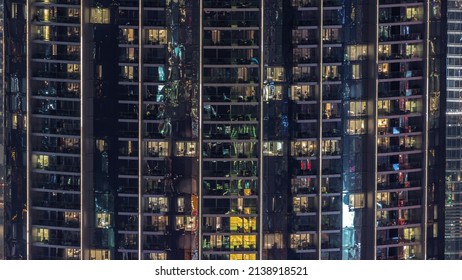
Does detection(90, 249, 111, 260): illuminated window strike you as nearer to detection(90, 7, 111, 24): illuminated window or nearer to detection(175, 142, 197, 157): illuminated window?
detection(175, 142, 197, 157): illuminated window

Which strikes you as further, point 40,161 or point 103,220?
point 40,161

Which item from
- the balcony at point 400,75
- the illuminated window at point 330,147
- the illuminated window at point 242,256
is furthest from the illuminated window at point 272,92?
the illuminated window at point 242,256

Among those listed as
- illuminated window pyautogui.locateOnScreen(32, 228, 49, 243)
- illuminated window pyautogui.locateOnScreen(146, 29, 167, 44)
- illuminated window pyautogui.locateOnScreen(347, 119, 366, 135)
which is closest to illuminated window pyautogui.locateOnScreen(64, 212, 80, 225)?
illuminated window pyautogui.locateOnScreen(32, 228, 49, 243)

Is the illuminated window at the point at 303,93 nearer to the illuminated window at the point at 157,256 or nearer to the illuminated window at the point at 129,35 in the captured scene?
the illuminated window at the point at 129,35

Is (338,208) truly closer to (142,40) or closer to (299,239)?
(299,239)

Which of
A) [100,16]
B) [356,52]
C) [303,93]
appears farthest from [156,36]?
[356,52]

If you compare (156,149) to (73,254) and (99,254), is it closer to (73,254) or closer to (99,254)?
(99,254)
